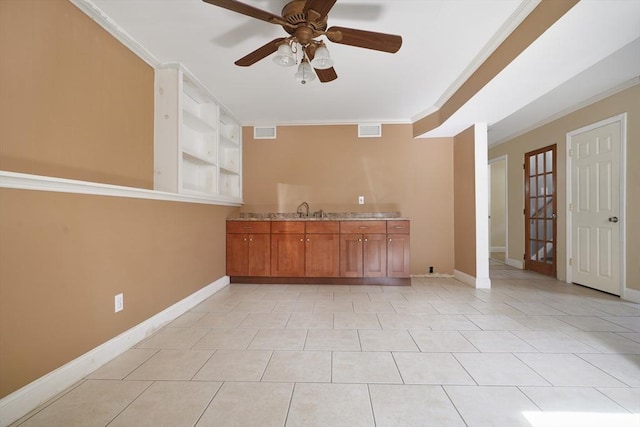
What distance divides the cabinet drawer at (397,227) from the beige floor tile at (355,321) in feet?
4.71

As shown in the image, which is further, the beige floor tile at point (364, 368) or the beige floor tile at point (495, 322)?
the beige floor tile at point (495, 322)

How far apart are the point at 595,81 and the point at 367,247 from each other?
127 inches

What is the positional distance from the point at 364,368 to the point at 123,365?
5.17 feet

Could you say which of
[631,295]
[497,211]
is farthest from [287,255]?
[497,211]

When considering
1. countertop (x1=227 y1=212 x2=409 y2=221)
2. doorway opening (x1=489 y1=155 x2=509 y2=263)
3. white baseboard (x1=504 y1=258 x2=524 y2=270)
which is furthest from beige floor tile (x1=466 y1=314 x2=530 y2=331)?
doorway opening (x1=489 y1=155 x2=509 y2=263)

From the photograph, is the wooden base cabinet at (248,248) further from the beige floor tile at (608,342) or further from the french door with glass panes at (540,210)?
the french door with glass panes at (540,210)

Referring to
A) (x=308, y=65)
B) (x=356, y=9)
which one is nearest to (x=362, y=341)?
(x=308, y=65)

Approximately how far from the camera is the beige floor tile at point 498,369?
164 centimetres

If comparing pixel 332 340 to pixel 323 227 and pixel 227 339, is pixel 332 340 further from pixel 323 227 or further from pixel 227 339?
pixel 323 227

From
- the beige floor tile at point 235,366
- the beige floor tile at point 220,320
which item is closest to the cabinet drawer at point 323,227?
the beige floor tile at point 220,320

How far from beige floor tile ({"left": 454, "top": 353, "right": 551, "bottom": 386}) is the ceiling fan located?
218 centimetres

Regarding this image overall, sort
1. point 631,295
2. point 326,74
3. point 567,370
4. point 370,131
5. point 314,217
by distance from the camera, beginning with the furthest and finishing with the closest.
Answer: point 370,131 → point 314,217 → point 631,295 → point 326,74 → point 567,370

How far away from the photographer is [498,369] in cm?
177

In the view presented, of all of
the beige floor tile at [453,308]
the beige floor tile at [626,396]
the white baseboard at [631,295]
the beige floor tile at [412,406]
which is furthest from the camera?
the white baseboard at [631,295]
